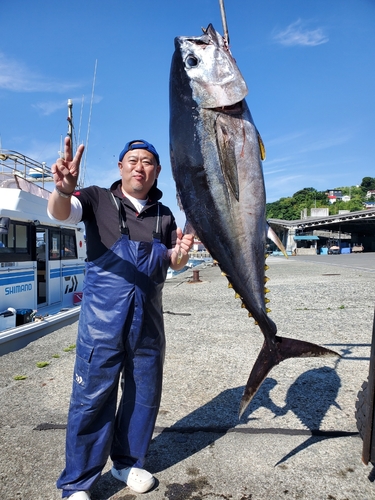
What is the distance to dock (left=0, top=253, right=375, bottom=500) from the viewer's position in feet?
7.88

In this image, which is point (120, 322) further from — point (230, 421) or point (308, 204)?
point (308, 204)

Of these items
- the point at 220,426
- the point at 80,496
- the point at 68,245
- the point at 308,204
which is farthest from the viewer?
the point at 308,204

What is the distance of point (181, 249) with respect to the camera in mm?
2375

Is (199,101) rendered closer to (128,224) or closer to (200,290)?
(128,224)

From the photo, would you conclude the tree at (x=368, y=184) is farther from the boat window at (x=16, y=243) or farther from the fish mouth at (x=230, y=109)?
the fish mouth at (x=230, y=109)

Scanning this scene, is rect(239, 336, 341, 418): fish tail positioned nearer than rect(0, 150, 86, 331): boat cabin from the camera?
Yes

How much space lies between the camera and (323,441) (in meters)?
2.87

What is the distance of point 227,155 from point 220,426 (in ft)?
7.58

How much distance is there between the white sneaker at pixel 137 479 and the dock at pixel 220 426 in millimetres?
49

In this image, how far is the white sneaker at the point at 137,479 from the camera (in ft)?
7.76

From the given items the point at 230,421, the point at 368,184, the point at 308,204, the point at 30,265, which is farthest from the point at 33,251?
the point at 368,184

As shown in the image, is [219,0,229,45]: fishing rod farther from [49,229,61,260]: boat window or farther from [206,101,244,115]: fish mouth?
[49,229,61,260]: boat window

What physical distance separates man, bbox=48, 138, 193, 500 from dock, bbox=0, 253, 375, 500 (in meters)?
0.30

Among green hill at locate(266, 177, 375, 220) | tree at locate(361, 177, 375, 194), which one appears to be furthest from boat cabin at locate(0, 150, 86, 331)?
tree at locate(361, 177, 375, 194)
